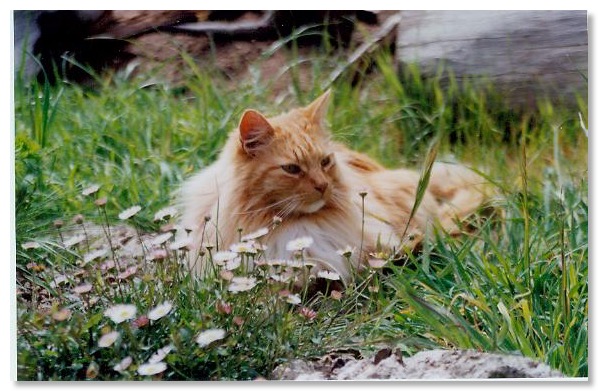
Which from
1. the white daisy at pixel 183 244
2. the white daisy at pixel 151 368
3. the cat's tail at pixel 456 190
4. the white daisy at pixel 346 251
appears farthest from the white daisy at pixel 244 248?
the cat's tail at pixel 456 190

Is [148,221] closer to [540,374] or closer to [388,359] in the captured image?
[388,359]

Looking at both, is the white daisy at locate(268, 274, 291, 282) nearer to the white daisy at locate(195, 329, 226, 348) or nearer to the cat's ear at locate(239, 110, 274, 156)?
the white daisy at locate(195, 329, 226, 348)

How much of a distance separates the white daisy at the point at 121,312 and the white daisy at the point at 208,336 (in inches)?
6.7

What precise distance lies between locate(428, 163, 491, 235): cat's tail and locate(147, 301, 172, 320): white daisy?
74 cm

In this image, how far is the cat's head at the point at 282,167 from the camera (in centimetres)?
244

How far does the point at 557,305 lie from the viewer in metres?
2.45

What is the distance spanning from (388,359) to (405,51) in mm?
799

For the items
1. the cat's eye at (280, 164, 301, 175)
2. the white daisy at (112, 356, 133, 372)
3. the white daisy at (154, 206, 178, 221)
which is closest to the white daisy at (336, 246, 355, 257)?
the cat's eye at (280, 164, 301, 175)

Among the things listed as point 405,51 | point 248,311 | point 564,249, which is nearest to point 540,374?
point 564,249

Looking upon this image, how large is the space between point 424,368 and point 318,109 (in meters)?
0.70

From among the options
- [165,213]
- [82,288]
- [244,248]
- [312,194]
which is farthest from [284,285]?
[82,288]

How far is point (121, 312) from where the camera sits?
2.37m

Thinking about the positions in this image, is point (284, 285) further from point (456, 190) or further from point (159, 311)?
point (456, 190)

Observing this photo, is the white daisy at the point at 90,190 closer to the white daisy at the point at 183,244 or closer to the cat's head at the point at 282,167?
the white daisy at the point at 183,244
